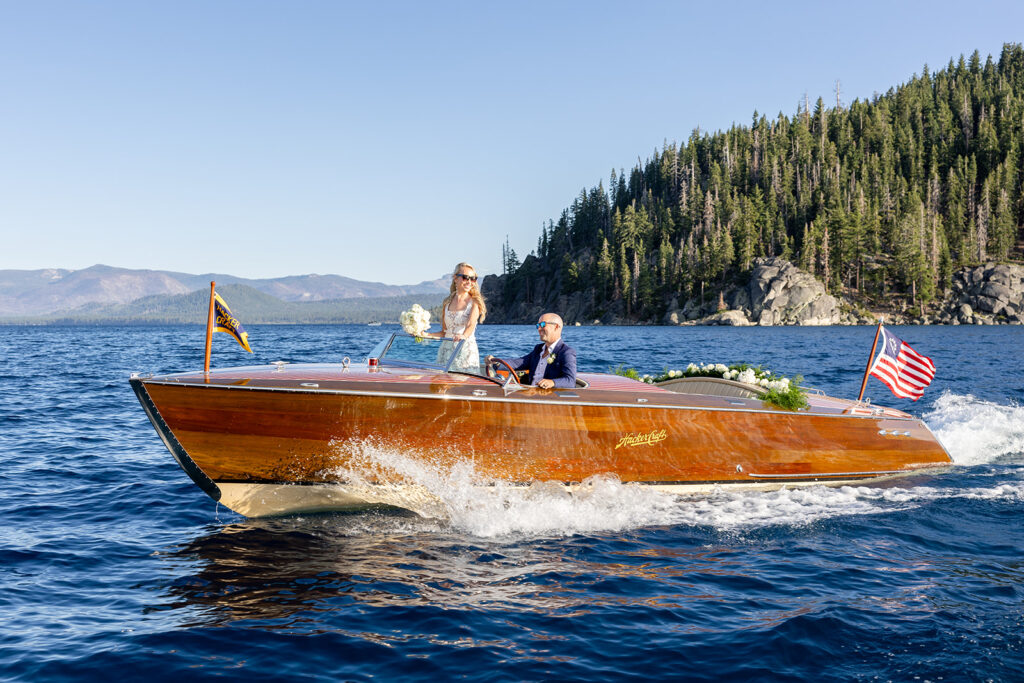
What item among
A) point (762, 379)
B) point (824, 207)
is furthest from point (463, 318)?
point (824, 207)

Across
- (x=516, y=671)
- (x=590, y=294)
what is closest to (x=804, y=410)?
(x=516, y=671)

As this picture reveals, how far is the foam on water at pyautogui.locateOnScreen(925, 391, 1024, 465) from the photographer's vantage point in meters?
11.3

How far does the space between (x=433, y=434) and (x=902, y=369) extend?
6673 mm

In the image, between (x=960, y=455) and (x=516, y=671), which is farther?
(x=960, y=455)

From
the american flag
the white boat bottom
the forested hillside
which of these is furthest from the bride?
the forested hillside

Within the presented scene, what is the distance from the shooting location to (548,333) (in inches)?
324

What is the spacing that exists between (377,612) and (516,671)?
1.41m

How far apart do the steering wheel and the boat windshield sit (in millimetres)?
167

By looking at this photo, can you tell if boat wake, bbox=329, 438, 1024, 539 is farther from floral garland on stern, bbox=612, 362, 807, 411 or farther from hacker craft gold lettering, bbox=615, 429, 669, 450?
floral garland on stern, bbox=612, 362, 807, 411

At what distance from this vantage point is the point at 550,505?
25.3 feet

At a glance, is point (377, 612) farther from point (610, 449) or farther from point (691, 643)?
point (610, 449)

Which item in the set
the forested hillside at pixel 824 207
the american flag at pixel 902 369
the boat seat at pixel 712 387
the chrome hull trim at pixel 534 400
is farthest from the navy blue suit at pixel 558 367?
the forested hillside at pixel 824 207

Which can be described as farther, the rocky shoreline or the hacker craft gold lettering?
the rocky shoreline

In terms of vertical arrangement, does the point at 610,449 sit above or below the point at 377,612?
above
